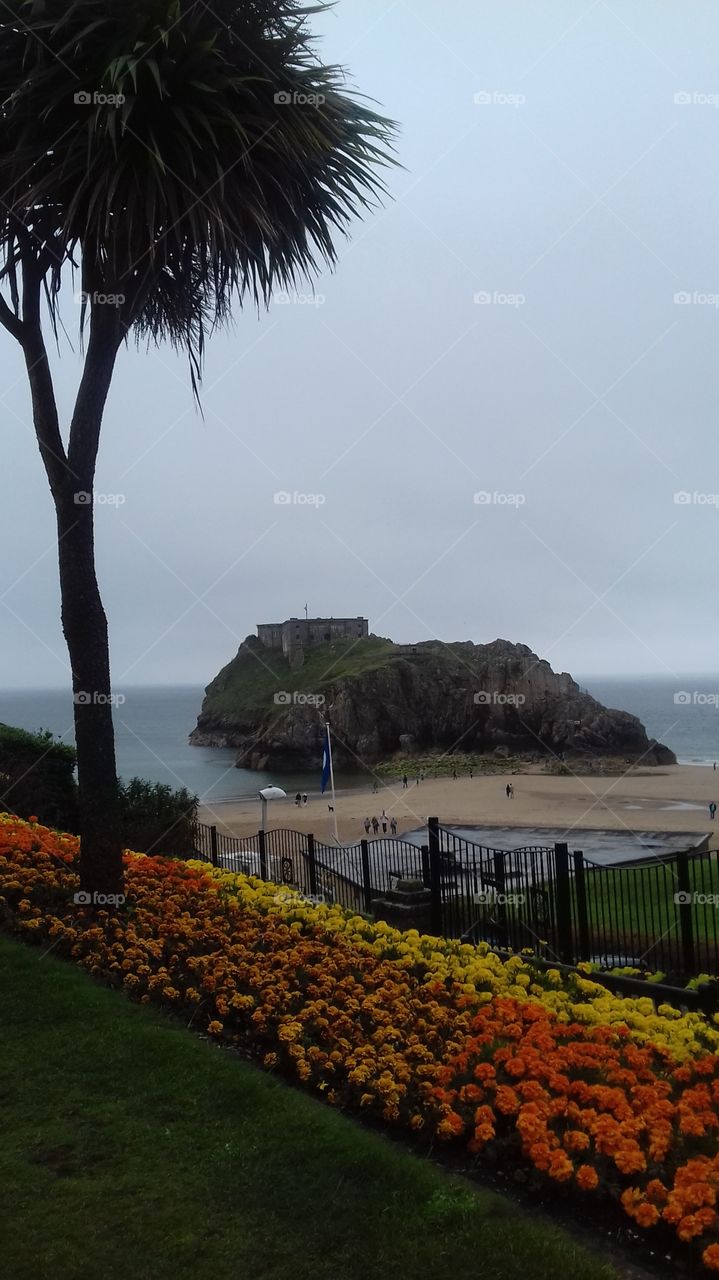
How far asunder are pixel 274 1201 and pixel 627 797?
4609cm

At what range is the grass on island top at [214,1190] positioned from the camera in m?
3.62

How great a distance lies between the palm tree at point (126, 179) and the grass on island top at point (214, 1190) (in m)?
3.59

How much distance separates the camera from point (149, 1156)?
4418 millimetres

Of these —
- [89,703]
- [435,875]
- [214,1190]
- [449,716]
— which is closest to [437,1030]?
[214,1190]

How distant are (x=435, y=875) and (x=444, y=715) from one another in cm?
7736

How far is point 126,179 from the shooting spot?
311 inches

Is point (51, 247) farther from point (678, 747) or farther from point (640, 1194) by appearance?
point (678, 747)

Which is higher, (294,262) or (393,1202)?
(294,262)

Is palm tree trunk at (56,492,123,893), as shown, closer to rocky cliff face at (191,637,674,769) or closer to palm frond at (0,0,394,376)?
palm frond at (0,0,394,376)

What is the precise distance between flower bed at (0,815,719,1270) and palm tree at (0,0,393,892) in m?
1.15

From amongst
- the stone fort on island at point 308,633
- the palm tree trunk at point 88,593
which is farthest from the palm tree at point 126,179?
the stone fort on island at point 308,633

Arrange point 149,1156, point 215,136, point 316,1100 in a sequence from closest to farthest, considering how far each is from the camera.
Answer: point 149,1156, point 316,1100, point 215,136

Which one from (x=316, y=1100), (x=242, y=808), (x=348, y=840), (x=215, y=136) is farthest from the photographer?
(x=242, y=808)

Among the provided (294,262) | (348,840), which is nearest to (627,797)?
(348,840)
